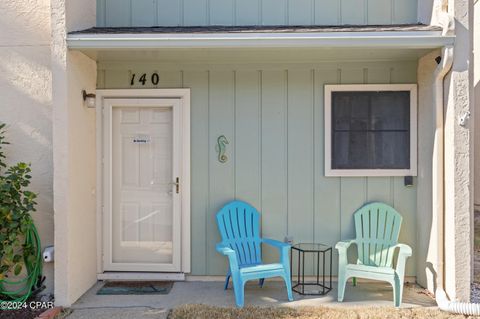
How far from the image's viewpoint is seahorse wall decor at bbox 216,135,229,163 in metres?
4.77

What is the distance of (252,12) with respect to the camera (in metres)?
4.83

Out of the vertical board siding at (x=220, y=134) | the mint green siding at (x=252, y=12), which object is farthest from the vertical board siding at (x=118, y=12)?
the vertical board siding at (x=220, y=134)

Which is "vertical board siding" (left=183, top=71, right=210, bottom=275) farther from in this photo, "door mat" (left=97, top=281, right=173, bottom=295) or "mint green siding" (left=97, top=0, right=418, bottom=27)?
"door mat" (left=97, top=281, right=173, bottom=295)

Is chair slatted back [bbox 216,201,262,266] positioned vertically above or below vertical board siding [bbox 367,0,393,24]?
below

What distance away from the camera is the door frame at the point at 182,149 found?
4.77 metres

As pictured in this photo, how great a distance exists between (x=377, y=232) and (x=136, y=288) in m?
2.57

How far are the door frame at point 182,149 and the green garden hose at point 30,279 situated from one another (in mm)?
645

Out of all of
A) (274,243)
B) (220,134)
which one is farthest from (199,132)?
(274,243)

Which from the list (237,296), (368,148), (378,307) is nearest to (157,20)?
(368,148)

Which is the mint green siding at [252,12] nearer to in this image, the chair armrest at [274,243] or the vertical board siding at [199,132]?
the vertical board siding at [199,132]

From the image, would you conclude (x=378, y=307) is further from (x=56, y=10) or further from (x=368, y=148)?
(x=56, y=10)

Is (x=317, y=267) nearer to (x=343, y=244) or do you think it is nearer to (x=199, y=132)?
(x=343, y=244)

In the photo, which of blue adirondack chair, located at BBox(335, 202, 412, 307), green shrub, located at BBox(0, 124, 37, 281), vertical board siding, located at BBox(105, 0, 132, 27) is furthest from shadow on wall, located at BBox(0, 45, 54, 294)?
blue adirondack chair, located at BBox(335, 202, 412, 307)

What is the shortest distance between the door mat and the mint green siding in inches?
111
